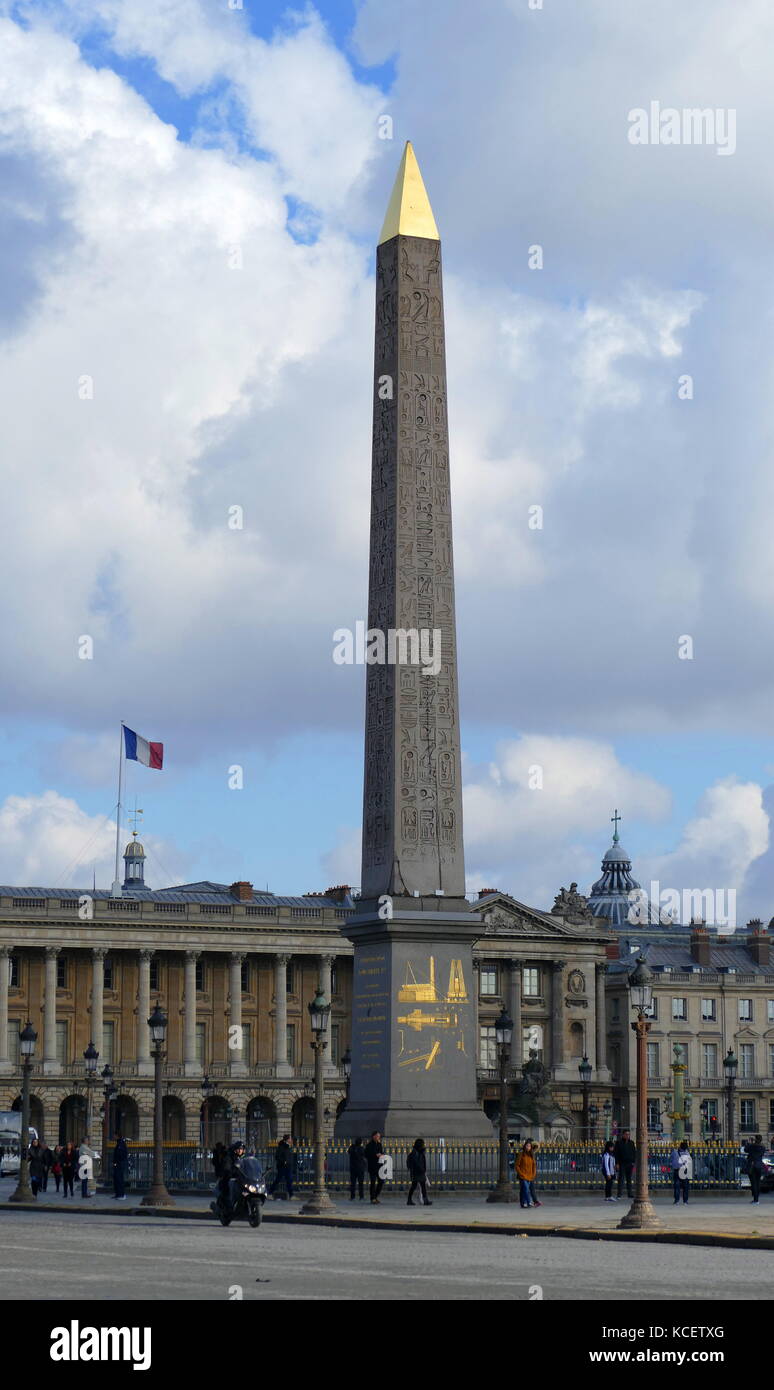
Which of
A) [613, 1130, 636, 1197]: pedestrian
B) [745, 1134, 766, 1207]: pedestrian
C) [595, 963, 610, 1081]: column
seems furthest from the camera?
[595, 963, 610, 1081]: column

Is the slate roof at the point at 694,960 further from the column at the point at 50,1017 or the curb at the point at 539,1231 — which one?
the curb at the point at 539,1231

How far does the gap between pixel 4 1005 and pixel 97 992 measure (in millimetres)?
4977

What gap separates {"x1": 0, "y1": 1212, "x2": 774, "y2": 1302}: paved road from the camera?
19859 mm

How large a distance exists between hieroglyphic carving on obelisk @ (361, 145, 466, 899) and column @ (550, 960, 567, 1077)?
87544mm

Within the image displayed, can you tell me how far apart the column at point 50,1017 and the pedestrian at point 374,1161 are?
77.9 m

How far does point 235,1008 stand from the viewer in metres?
123

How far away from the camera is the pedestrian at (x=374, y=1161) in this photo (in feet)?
130

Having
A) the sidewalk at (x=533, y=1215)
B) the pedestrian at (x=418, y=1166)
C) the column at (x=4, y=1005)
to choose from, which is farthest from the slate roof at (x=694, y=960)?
the pedestrian at (x=418, y=1166)

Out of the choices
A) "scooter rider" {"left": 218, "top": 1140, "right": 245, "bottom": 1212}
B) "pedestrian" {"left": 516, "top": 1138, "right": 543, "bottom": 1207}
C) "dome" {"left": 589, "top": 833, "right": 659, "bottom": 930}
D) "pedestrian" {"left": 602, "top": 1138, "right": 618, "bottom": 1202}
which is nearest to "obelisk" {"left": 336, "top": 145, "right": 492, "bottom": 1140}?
"pedestrian" {"left": 516, "top": 1138, "right": 543, "bottom": 1207}

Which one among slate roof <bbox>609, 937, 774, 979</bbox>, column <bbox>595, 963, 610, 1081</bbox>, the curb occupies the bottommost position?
the curb

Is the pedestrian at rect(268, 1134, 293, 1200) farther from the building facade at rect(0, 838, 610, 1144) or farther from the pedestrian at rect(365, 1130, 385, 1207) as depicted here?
the building facade at rect(0, 838, 610, 1144)

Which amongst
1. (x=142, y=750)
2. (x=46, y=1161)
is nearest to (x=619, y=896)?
(x=142, y=750)

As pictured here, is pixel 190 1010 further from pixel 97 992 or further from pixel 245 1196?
pixel 245 1196
